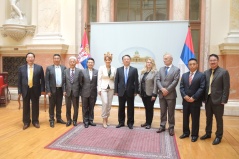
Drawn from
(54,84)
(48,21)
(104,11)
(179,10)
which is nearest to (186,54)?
(179,10)

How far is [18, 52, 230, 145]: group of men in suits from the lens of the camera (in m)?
3.93

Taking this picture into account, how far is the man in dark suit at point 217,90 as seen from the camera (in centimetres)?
377

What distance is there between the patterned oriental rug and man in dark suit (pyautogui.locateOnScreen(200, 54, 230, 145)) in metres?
0.83

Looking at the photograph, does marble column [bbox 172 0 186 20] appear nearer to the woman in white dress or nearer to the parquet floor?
the parquet floor

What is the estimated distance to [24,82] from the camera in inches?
181

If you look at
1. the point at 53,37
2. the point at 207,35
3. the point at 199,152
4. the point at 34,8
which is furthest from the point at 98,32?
the point at 199,152

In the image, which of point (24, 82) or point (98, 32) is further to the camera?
point (98, 32)

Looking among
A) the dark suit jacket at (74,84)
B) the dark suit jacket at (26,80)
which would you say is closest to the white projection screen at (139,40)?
the dark suit jacket at (74,84)

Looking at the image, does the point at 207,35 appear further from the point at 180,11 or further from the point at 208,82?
the point at 208,82

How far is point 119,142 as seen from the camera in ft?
12.6

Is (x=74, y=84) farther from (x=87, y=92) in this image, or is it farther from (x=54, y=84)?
(x=54, y=84)

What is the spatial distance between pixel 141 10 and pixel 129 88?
162 inches

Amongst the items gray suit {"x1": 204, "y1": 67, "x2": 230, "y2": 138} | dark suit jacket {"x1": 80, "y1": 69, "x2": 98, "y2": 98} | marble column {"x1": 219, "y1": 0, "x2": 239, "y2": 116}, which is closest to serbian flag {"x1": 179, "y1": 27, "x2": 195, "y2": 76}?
marble column {"x1": 219, "y1": 0, "x2": 239, "y2": 116}

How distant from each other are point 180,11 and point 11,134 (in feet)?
18.7
